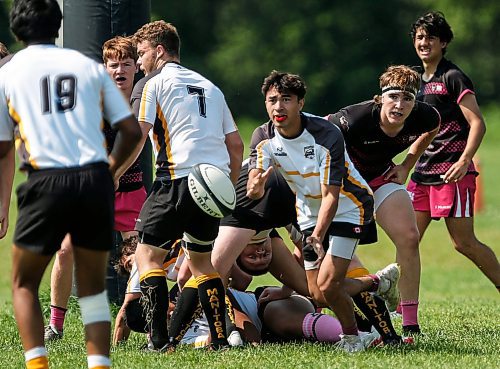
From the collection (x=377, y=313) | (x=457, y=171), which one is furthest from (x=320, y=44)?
(x=377, y=313)

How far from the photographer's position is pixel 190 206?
6.89 meters

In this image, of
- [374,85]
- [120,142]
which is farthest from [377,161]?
[374,85]

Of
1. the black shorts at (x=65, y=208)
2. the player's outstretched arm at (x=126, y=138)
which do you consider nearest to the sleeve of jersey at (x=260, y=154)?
the player's outstretched arm at (x=126, y=138)

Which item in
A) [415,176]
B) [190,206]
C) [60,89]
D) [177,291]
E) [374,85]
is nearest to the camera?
[60,89]

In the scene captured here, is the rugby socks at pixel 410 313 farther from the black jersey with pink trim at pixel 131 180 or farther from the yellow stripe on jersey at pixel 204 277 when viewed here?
the black jersey with pink trim at pixel 131 180

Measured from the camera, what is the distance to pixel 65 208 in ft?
17.4

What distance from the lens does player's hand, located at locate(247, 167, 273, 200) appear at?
7.00 m

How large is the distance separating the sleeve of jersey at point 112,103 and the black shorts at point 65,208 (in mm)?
259

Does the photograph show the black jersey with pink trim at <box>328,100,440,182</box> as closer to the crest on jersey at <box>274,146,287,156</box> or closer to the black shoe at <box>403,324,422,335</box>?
the crest on jersey at <box>274,146,287,156</box>

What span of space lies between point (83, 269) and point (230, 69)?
48178 mm

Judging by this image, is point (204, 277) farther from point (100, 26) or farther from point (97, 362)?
point (100, 26)

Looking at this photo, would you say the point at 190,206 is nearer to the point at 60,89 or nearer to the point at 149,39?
the point at 149,39

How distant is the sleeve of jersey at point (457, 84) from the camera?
8.71 meters

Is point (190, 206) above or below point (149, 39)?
below
